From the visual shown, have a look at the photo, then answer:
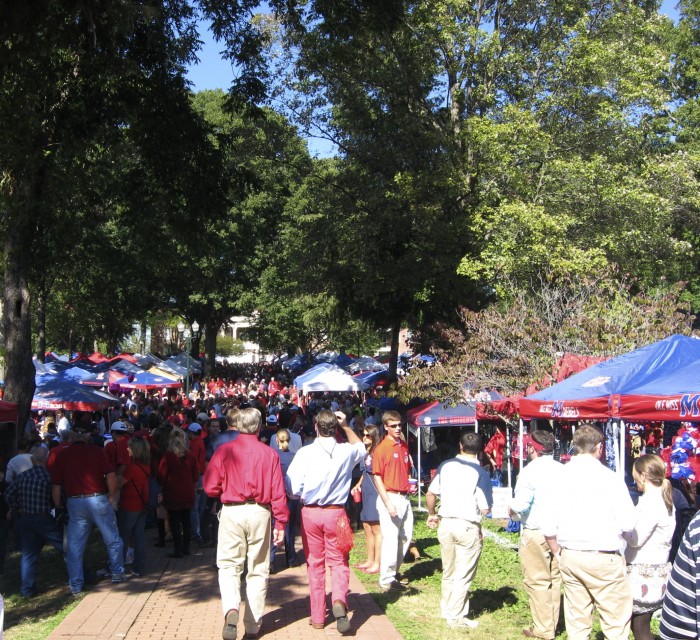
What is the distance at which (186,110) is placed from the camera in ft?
42.4

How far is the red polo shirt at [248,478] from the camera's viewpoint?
6516 mm

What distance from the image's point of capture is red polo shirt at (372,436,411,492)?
8336mm

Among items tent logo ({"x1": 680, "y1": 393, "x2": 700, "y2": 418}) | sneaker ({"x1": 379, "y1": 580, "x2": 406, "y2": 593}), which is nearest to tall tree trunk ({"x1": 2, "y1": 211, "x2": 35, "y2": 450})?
sneaker ({"x1": 379, "y1": 580, "x2": 406, "y2": 593})

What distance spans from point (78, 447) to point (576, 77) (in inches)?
556

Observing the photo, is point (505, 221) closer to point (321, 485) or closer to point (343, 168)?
point (343, 168)

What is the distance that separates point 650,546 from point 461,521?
1759 mm

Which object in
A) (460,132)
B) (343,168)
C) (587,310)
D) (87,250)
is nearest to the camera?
(587,310)

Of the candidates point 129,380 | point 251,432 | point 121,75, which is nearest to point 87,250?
point 129,380

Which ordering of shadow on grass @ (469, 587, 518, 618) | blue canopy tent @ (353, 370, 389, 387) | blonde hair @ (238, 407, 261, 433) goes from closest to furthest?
1. blonde hair @ (238, 407, 261, 433)
2. shadow on grass @ (469, 587, 518, 618)
3. blue canopy tent @ (353, 370, 389, 387)

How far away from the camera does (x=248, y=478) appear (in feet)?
21.4

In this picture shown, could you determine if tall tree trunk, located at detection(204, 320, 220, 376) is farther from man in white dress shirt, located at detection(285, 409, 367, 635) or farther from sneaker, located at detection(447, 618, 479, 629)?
sneaker, located at detection(447, 618, 479, 629)

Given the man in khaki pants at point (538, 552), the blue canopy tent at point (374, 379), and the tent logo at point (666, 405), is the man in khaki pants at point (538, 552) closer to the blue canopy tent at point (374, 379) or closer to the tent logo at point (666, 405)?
the tent logo at point (666, 405)

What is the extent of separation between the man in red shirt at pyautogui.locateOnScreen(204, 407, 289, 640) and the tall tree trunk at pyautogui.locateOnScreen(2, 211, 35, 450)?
7504mm

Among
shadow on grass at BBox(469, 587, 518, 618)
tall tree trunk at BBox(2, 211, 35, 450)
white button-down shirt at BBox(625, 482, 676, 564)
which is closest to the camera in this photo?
white button-down shirt at BBox(625, 482, 676, 564)
